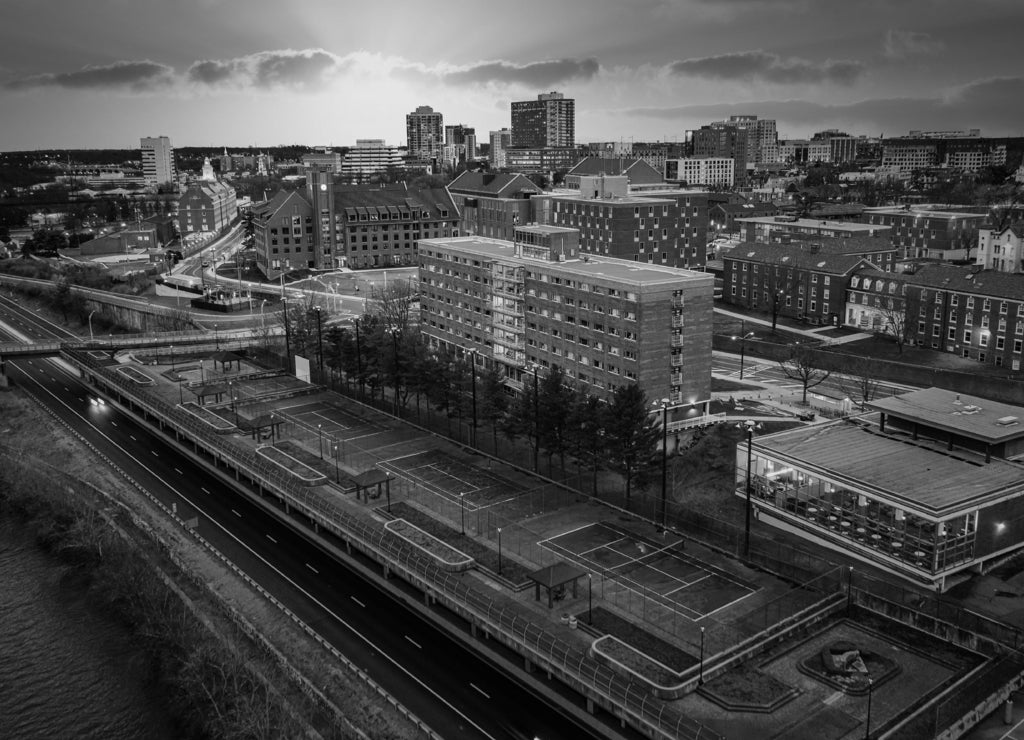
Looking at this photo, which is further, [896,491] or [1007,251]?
[1007,251]

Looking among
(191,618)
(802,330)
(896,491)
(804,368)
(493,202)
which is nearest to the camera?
(191,618)

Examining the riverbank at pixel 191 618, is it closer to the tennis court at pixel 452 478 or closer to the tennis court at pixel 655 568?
the tennis court at pixel 655 568

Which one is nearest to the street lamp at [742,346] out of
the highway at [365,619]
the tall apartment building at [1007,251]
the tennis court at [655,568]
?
the tall apartment building at [1007,251]

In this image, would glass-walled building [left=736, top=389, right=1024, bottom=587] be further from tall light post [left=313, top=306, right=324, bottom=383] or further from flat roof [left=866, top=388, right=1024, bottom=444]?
tall light post [left=313, top=306, right=324, bottom=383]

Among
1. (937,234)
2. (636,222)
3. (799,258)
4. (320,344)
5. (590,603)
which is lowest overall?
(590,603)

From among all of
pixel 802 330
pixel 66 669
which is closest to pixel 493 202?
pixel 802 330

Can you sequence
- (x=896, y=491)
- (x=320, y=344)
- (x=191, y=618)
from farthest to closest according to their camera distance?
(x=320, y=344)
(x=896, y=491)
(x=191, y=618)

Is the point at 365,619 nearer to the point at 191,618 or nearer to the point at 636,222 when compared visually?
the point at 191,618
